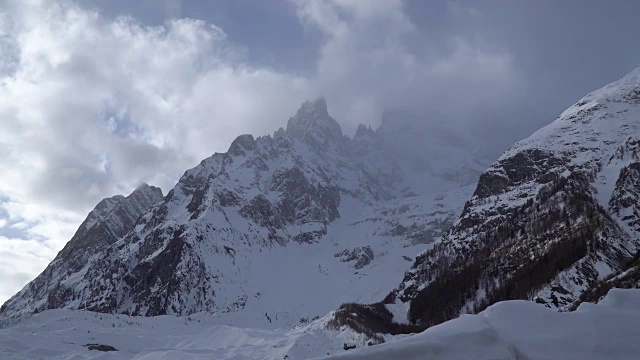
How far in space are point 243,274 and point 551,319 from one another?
19302 centimetres

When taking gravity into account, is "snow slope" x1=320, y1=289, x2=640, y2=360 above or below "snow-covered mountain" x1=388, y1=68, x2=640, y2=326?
below

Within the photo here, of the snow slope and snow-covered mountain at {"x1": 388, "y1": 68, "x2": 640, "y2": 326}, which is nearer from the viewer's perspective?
the snow slope

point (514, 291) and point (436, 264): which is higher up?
point (436, 264)

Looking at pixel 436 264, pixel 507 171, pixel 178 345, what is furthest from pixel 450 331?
pixel 507 171

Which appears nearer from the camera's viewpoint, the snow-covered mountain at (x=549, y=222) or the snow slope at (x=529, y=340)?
the snow slope at (x=529, y=340)

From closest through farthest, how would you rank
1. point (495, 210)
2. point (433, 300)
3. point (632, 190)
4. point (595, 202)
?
1. point (632, 190)
2. point (595, 202)
3. point (433, 300)
4. point (495, 210)

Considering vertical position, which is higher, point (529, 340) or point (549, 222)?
point (549, 222)

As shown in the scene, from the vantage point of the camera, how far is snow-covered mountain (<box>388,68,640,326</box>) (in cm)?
8125

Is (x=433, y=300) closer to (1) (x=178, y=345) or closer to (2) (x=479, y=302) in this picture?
(2) (x=479, y=302)

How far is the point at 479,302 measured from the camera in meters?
104

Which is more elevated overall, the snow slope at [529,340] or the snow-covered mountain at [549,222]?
the snow-covered mountain at [549,222]

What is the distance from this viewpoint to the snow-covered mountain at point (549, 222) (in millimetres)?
81250

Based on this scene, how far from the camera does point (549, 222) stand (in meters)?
104

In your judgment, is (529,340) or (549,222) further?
(549,222)
